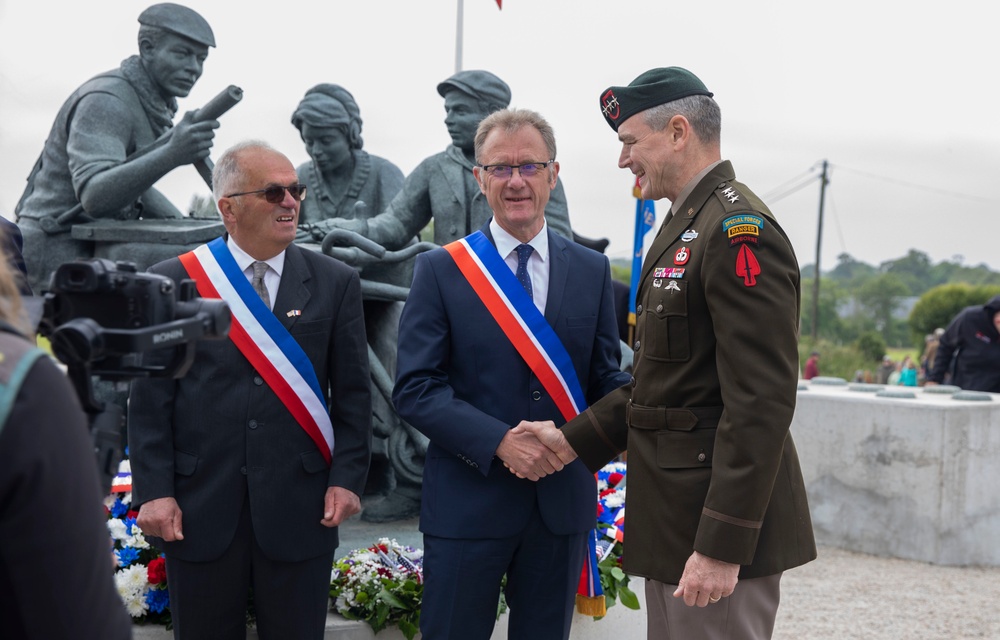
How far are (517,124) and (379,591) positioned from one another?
173 cm

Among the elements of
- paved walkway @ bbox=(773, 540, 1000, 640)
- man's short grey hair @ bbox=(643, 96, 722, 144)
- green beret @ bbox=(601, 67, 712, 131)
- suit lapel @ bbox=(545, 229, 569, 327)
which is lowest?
paved walkway @ bbox=(773, 540, 1000, 640)

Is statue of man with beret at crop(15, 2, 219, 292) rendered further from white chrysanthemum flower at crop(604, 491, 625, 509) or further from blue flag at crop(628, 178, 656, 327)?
blue flag at crop(628, 178, 656, 327)

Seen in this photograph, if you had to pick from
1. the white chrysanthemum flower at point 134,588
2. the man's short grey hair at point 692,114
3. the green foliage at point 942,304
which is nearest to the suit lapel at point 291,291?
the man's short grey hair at point 692,114

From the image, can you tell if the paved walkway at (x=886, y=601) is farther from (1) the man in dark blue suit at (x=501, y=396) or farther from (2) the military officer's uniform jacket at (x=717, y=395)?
(2) the military officer's uniform jacket at (x=717, y=395)

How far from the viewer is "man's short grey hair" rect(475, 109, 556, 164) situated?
3.13 meters

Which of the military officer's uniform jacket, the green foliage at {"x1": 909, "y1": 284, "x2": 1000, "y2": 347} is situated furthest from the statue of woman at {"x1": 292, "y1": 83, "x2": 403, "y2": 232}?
the green foliage at {"x1": 909, "y1": 284, "x2": 1000, "y2": 347}

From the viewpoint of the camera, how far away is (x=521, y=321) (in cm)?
304

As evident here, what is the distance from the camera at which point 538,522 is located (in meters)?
3.02

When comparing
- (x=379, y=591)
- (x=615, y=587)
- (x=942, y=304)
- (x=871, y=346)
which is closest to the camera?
(x=379, y=591)

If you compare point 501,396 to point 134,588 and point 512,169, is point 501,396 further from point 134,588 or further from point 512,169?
point 134,588

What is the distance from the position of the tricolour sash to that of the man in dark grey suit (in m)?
0.43

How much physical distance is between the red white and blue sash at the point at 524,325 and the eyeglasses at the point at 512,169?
22cm

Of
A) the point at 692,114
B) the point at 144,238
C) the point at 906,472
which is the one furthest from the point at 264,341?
the point at 906,472

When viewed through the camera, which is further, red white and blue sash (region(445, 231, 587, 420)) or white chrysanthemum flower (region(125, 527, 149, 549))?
white chrysanthemum flower (region(125, 527, 149, 549))
